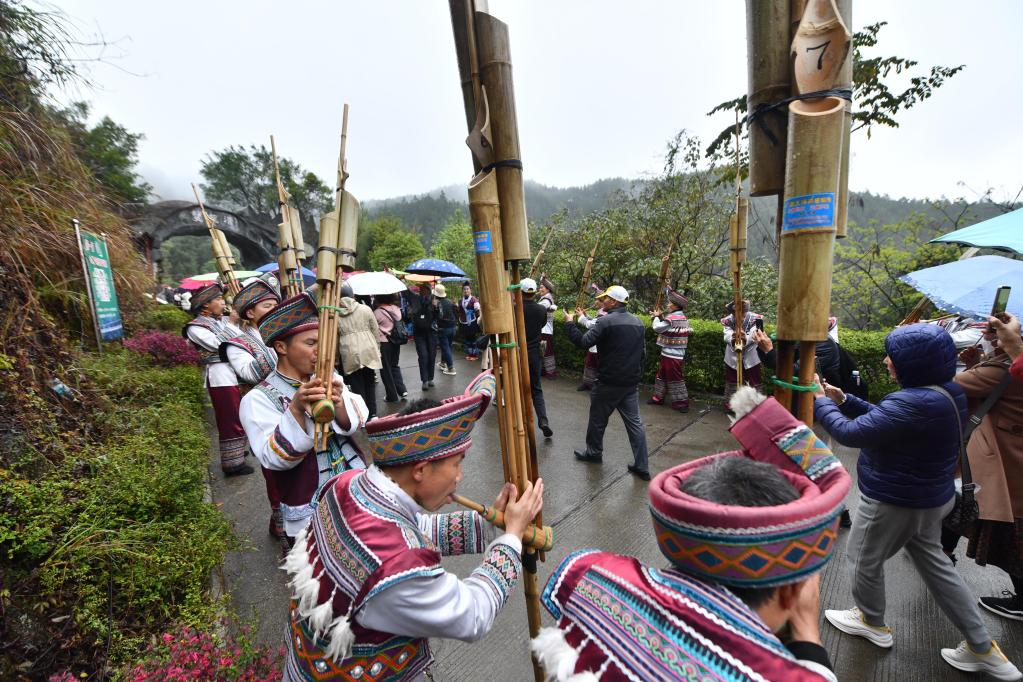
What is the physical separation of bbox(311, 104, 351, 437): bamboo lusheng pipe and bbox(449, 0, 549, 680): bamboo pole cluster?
1.58 ft

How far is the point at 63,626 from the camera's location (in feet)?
7.31

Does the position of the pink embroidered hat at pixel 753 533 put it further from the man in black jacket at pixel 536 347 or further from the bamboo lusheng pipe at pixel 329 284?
the man in black jacket at pixel 536 347

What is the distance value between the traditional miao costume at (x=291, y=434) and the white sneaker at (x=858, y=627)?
9.83ft

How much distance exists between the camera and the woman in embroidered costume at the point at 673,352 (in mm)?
7219

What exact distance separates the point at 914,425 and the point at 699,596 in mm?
2036

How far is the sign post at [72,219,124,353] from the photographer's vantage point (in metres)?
5.13

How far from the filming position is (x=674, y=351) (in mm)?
7262

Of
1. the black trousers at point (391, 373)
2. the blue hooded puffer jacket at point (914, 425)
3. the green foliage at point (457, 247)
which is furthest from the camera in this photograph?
the green foliage at point (457, 247)

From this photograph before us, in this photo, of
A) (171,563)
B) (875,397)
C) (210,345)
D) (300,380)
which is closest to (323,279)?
(300,380)

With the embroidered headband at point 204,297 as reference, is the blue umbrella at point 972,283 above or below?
below

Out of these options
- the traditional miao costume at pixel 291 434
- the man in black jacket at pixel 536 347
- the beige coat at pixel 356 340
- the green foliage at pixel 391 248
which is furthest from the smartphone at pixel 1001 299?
the green foliage at pixel 391 248

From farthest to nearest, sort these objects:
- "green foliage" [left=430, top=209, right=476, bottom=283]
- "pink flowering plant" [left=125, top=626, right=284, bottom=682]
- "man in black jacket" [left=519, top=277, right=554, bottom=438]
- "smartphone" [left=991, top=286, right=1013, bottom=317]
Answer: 1. "green foliage" [left=430, top=209, right=476, bottom=283]
2. "man in black jacket" [left=519, top=277, right=554, bottom=438]
3. "smartphone" [left=991, top=286, right=1013, bottom=317]
4. "pink flowering plant" [left=125, top=626, right=284, bottom=682]

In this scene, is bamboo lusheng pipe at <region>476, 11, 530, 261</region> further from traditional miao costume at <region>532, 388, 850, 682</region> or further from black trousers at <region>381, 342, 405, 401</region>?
black trousers at <region>381, 342, 405, 401</region>

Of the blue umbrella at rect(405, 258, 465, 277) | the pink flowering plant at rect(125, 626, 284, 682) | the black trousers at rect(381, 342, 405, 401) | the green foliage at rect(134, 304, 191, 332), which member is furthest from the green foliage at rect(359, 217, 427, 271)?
the pink flowering plant at rect(125, 626, 284, 682)
